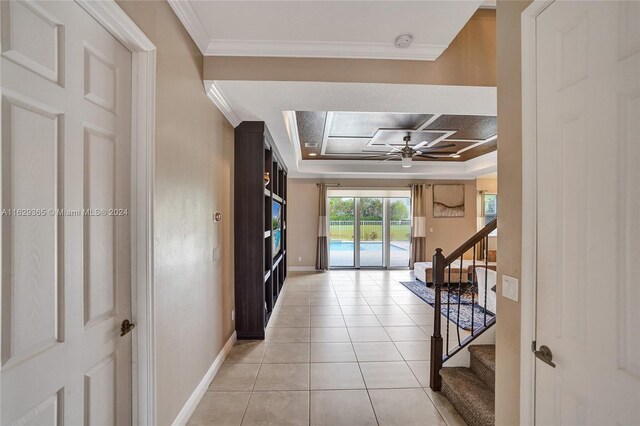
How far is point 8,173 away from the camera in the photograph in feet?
2.81

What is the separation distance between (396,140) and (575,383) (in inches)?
176

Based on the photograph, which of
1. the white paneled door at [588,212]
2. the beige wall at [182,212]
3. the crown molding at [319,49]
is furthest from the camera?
the crown molding at [319,49]

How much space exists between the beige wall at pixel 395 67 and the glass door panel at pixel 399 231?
5.55 meters

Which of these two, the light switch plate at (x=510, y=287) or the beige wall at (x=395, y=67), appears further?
the beige wall at (x=395, y=67)

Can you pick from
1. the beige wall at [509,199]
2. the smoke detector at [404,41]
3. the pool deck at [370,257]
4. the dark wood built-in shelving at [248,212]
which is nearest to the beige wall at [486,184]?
the pool deck at [370,257]

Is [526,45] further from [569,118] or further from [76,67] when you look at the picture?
[76,67]

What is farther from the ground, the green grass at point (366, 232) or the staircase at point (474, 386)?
the green grass at point (366, 232)

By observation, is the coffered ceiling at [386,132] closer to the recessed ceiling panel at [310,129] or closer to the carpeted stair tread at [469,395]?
the recessed ceiling panel at [310,129]

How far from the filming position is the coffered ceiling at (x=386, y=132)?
3.79 m

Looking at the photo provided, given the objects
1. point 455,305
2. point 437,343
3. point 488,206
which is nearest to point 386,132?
point 455,305

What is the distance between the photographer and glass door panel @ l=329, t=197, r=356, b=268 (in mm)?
7711

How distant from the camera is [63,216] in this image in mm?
1033

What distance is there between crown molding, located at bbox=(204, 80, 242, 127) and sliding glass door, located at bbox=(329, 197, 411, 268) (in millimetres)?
5052

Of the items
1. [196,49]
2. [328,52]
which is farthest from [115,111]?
[328,52]
